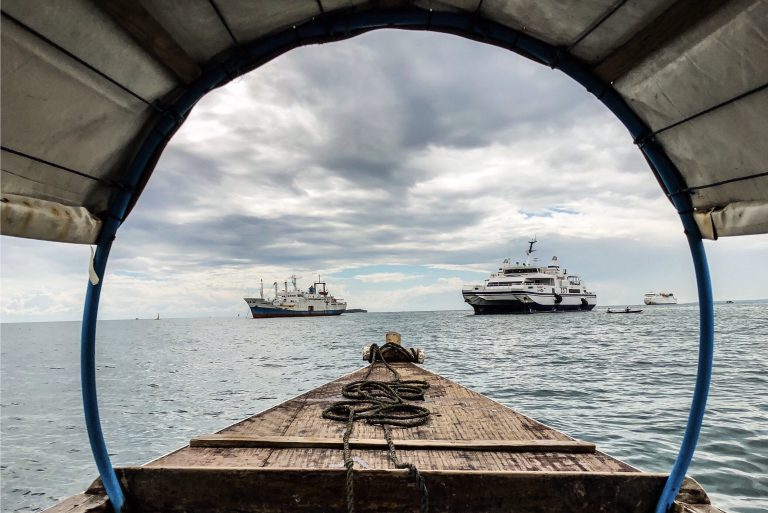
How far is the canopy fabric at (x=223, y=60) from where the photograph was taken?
5.99 feet

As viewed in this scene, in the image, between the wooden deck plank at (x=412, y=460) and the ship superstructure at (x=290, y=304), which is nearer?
the wooden deck plank at (x=412, y=460)

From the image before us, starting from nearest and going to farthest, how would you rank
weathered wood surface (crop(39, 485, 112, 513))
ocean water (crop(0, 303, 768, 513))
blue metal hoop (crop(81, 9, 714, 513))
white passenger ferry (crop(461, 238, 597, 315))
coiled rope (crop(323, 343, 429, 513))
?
weathered wood surface (crop(39, 485, 112, 513))
blue metal hoop (crop(81, 9, 714, 513))
coiled rope (crop(323, 343, 429, 513))
ocean water (crop(0, 303, 768, 513))
white passenger ferry (crop(461, 238, 597, 315))

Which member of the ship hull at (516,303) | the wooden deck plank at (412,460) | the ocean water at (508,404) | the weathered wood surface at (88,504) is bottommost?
the ocean water at (508,404)

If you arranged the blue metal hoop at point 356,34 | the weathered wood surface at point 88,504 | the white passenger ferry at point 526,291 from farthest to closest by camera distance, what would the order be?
the white passenger ferry at point 526,291
the blue metal hoop at point 356,34
the weathered wood surface at point 88,504

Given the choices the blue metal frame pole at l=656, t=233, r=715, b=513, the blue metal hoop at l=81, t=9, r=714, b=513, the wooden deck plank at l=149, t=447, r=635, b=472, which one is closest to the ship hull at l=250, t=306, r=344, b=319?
the wooden deck plank at l=149, t=447, r=635, b=472

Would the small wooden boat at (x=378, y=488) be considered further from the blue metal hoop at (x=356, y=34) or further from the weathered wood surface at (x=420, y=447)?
the blue metal hoop at (x=356, y=34)

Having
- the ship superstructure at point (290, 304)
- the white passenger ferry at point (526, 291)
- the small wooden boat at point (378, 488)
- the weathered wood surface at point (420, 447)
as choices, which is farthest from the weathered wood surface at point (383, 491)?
the ship superstructure at point (290, 304)

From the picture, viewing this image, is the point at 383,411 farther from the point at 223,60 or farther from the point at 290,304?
the point at 290,304

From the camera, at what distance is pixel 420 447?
3.45 meters

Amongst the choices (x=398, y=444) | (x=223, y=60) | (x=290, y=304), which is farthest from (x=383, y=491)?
(x=290, y=304)

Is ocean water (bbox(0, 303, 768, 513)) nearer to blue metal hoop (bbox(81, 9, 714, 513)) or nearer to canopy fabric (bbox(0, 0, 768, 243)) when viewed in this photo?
blue metal hoop (bbox(81, 9, 714, 513))

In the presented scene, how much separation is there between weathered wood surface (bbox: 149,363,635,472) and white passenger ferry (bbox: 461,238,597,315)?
170 ft

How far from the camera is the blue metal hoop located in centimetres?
244

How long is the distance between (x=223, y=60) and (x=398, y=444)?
3012 mm
